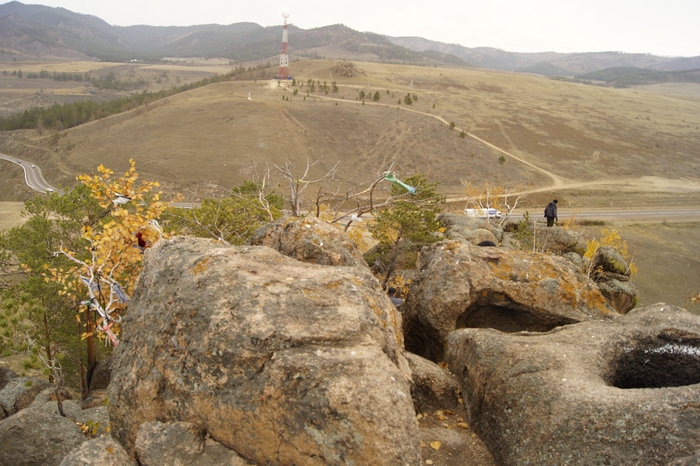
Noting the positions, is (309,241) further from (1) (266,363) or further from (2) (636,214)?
(2) (636,214)

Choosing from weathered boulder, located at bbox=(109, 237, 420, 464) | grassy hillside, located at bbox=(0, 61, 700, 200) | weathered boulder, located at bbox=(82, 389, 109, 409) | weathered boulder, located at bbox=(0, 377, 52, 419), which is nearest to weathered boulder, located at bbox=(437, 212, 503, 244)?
weathered boulder, located at bbox=(82, 389, 109, 409)

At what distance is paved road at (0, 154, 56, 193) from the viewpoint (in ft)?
196

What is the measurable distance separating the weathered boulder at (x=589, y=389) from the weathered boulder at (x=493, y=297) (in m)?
1.53

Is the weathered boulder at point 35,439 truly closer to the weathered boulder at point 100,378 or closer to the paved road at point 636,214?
the weathered boulder at point 100,378

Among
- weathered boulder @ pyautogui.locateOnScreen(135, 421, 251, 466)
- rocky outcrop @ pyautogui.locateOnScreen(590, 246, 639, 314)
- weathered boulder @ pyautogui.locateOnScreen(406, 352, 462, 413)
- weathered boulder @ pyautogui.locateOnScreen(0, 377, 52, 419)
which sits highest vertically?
weathered boulder @ pyautogui.locateOnScreen(135, 421, 251, 466)

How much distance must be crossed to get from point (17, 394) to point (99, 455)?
25.6 feet

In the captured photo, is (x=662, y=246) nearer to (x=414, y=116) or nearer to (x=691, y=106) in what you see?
(x=414, y=116)

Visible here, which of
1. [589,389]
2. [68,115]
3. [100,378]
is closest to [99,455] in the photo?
[589,389]

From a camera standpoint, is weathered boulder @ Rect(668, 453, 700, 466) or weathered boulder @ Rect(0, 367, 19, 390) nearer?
weathered boulder @ Rect(668, 453, 700, 466)

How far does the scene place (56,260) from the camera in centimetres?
1377

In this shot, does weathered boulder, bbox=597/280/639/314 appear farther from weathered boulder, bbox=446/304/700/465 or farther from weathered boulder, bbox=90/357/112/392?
weathered boulder, bbox=90/357/112/392

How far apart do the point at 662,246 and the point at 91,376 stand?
153 feet

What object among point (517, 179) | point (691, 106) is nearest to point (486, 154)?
point (517, 179)

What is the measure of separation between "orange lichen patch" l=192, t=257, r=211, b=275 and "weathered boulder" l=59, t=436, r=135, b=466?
2.42 metres
